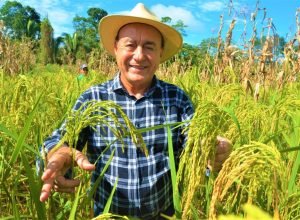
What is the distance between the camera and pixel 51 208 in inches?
39.2

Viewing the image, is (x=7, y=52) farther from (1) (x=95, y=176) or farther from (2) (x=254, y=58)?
(1) (x=95, y=176)

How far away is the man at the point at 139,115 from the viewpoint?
57.1 inches

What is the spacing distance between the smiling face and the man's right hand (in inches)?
23.7

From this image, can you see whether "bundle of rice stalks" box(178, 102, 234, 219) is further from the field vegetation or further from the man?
the man

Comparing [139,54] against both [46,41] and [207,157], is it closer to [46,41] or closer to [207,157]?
[207,157]

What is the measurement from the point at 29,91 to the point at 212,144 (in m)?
0.80

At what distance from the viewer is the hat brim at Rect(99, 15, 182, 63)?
59.1 inches

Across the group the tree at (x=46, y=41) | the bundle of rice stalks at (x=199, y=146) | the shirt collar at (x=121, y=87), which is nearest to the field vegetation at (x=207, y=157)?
the bundle of rice stalks at (x=199, y=146)

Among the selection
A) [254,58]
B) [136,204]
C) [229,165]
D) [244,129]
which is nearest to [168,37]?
[244,129]

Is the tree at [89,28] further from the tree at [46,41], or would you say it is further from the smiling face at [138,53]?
the smiling face at [138,53]

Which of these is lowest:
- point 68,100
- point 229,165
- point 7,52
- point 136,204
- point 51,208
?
point 136,204

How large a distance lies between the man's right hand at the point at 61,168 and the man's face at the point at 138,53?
1.97 ft

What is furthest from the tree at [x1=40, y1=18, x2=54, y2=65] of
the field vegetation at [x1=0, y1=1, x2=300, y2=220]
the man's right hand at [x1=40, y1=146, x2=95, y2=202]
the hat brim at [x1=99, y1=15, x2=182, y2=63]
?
the man's right hand at [x1=40, y1=146, x2=95, y2=202]

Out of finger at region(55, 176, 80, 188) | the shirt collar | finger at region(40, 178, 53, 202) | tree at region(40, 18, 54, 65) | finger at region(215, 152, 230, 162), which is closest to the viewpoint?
finger at region(40, 178, 53, 202)
